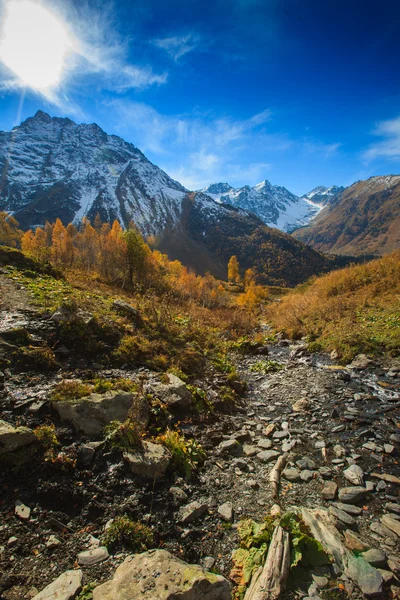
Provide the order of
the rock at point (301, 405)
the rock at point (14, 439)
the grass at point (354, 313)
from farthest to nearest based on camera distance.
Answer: the grass at point (354, 313), the rock at point (301, 405), the rock at point (14, 439)

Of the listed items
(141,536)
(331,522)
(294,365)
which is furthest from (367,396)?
(141,536)

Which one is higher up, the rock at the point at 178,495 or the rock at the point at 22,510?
the rock at the point at 22,510

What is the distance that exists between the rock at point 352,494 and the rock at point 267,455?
5.74 ft

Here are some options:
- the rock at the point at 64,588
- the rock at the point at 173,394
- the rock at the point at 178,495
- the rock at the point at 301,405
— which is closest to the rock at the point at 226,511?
the rock at the point at 178,495

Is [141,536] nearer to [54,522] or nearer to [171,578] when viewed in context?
[171,578]

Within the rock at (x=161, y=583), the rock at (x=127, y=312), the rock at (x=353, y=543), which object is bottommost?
the rock at (x=353, y=543)

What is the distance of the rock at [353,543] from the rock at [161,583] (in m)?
2.47

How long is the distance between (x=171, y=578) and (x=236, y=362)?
1388 cm

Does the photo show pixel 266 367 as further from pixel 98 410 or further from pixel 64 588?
pixel 64 588

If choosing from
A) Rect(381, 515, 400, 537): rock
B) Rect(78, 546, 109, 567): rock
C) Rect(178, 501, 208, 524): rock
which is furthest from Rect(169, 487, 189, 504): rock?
Rect(381, 515, 400, 537): rock

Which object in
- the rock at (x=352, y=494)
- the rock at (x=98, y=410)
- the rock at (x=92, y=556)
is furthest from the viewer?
the rock at (x=98, y=410)

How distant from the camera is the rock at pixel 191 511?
16.7ft

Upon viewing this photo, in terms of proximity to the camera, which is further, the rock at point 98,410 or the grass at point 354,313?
the grass at point 354,313

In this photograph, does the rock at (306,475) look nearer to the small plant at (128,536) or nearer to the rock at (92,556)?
the small plant at (128,536)
